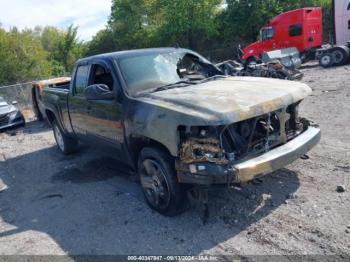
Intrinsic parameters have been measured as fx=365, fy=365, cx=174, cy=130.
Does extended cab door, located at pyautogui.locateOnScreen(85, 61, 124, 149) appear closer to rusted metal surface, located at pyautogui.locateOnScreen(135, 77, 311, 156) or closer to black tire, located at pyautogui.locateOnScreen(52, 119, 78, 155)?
rusted metal surface, located at pyautogui.locateOnScreen(135, 77, 311, 156)

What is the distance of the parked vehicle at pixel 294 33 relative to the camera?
20250mm

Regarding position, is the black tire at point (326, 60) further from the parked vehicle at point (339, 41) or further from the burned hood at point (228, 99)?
the burned hood at point (228, 99)

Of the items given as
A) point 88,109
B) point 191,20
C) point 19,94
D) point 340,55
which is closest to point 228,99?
point 88,109

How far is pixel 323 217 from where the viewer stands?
12.7ft

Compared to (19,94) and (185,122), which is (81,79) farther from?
(19,94)

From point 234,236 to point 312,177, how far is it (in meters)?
1.68

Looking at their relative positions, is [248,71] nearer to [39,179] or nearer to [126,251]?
[39,179]

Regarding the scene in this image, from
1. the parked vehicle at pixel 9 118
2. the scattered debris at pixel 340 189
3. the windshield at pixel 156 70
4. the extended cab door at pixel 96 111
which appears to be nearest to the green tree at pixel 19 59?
the parked vehicle at pixel 9 118

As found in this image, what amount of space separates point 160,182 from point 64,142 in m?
4.18

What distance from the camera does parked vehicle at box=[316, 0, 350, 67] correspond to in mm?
16859

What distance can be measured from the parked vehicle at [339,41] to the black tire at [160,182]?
1515cm

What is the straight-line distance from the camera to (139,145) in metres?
4.70

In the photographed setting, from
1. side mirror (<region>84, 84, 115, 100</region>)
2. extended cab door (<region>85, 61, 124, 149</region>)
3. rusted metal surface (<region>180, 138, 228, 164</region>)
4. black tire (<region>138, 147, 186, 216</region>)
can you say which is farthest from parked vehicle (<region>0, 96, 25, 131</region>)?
rusted metal surface (<region>180, 138, 228, 164</region>)

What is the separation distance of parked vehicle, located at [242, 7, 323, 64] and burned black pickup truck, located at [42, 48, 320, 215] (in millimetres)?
15559
